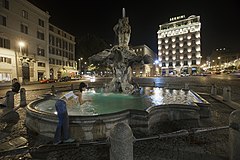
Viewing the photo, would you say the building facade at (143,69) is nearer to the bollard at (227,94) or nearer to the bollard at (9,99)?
the bollard at (227,94)

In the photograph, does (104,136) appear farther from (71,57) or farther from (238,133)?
(71,57)

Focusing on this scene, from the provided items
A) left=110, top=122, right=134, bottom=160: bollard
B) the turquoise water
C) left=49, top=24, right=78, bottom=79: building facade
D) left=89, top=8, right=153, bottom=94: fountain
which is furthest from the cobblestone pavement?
left=49, top=24, right=78, bottom=79: building facade

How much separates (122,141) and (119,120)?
7.19 ft

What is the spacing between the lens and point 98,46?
5722 centimetres

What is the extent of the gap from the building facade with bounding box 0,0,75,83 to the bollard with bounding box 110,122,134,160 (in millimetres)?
33555

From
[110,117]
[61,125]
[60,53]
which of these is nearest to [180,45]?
[60,53]

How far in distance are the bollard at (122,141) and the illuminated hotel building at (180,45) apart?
81.4 meters

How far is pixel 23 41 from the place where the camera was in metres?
32.8

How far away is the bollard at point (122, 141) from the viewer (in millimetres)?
2619

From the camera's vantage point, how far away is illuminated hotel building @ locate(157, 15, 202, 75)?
250 feet

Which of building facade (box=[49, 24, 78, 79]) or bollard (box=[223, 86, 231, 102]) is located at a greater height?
building facade (box=[49, 24, 78, 79])

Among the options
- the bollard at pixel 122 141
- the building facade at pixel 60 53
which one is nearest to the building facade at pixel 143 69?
the building facade at pixel 60 53

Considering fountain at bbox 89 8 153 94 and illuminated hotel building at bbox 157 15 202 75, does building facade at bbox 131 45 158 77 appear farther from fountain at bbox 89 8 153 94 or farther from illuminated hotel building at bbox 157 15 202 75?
fountain at bbox 89 8 153 94

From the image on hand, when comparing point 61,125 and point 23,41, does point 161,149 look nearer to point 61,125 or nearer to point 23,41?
point 61,125
